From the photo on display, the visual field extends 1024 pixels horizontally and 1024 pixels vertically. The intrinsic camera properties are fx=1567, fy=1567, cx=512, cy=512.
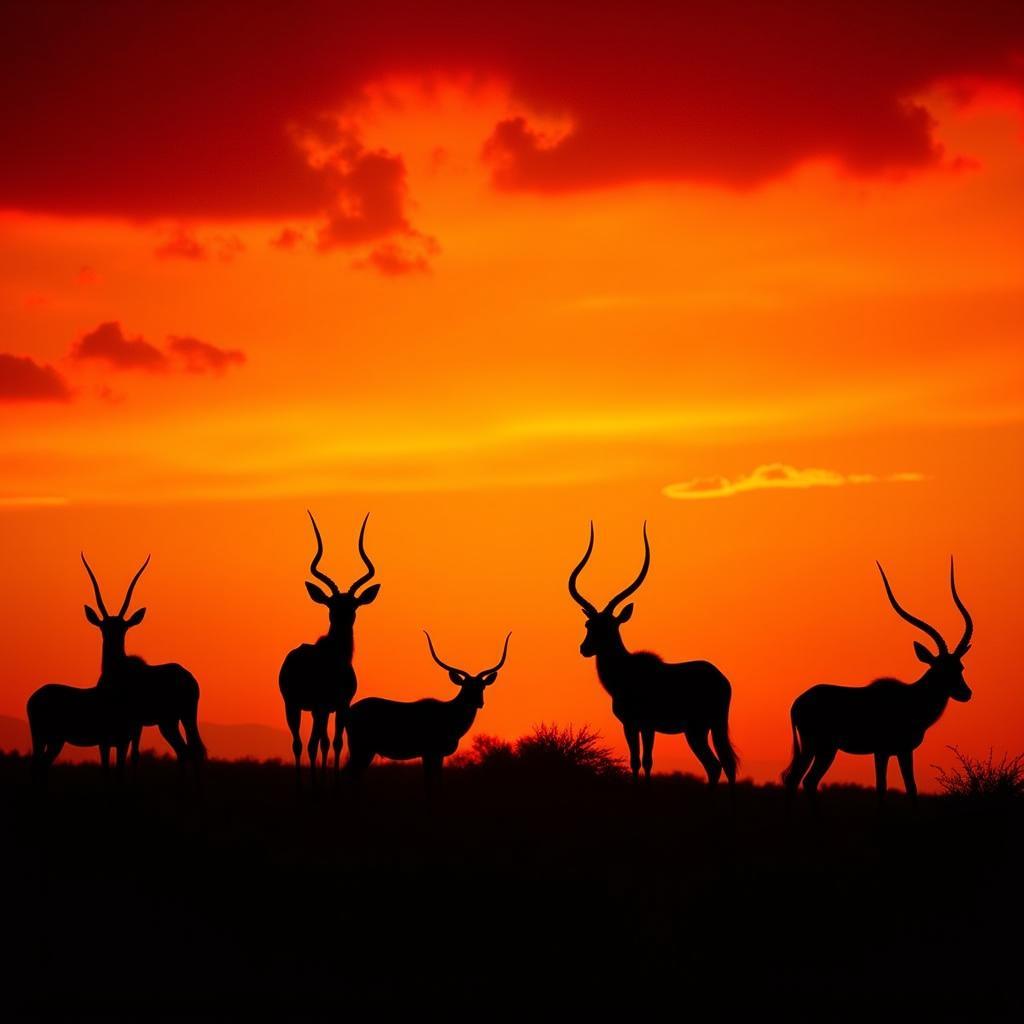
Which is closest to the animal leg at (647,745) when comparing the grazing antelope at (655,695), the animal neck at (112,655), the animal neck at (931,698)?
the grazing antelope at (655,695)

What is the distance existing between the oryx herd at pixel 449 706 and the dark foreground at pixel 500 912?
1.05 metres

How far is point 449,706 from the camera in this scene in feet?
73.6

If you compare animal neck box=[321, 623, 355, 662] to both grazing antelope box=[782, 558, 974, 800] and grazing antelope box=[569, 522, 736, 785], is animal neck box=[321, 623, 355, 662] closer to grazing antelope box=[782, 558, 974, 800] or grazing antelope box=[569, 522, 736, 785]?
grazing antelope box=[569, 522, 736, 785]

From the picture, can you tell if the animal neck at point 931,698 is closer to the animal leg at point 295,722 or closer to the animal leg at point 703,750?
the animal leg at point 703,750

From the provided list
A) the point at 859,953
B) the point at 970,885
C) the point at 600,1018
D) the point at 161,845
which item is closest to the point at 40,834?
the point at 161,845

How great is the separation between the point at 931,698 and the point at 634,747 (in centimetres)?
411

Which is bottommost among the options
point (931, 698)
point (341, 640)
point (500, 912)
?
point (500, 912)

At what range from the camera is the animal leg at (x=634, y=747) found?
21.7m

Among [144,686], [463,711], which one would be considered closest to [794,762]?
[463,711]

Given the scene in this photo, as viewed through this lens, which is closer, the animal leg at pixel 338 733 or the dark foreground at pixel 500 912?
the dark foreground at pixel 500 912

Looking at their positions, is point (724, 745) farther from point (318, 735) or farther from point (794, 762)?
point (318, 735)

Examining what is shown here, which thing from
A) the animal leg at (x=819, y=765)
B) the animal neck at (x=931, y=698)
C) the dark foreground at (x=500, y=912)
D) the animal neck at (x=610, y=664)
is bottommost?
the dark foreground at (x=500, y=912)

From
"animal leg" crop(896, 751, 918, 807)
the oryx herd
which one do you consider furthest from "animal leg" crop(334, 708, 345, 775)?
"animal leg" crop(896, 751, 918, 807)

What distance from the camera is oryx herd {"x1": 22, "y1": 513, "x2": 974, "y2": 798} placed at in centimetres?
2091
